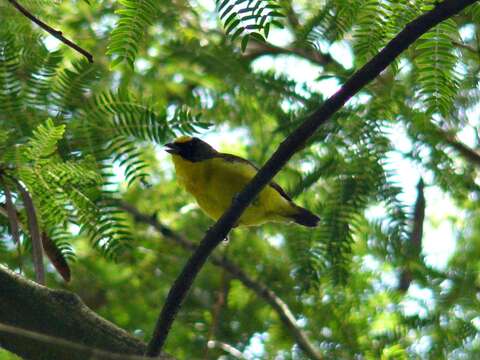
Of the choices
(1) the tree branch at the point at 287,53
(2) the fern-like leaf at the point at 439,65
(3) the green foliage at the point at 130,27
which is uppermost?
(1) the tree branch at the point at 287,53

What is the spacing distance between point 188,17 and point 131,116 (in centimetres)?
273

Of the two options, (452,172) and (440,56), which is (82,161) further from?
(452,172)

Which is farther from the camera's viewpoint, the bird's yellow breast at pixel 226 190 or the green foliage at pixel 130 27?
the bird's yellow breast at pixel 226 190

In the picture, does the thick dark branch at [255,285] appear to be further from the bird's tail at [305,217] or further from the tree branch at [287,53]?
the tree branch at [287,53]

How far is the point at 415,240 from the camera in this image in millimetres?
4551

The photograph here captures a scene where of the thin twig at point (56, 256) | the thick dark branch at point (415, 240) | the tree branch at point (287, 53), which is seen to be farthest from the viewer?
the tree branch at point (287, 53)

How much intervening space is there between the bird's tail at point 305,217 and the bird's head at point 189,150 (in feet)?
2.70

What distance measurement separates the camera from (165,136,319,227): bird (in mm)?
4762

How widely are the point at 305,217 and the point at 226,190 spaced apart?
596mm

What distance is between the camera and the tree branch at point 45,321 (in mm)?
2615

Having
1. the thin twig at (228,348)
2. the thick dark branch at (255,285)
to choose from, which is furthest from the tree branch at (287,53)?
the thin twig at (228,348)

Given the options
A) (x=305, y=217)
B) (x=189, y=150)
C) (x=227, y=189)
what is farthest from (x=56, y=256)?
(x=189, y=150)

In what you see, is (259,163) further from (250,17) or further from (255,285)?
(250,17)

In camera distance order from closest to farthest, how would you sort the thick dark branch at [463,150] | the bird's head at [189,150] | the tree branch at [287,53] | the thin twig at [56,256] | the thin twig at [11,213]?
the thin twig at [11,213]
the thin twig at [56,256]
the thick dark branch at [463,150]
the bird's head at [189,150]
the tree branch at [287,53]
